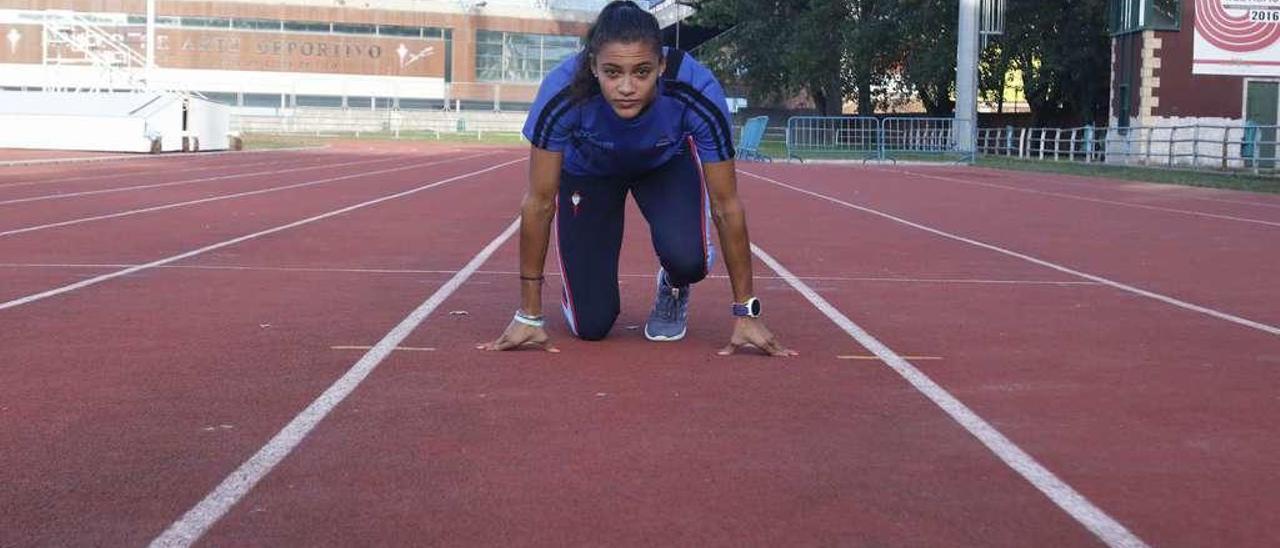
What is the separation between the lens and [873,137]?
40281 millimetres

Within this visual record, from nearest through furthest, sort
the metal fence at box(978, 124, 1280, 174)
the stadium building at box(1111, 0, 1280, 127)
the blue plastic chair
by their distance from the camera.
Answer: the metal fence at box(978, 124, 1280, 174)
the stadium building at box(1111, 0, 1280, 127)
the blue plastic chair

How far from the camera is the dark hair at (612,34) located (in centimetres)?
570

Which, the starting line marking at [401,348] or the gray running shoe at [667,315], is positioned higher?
the gray running shoe at [667,315]

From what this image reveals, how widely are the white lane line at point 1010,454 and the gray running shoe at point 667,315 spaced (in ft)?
2.61

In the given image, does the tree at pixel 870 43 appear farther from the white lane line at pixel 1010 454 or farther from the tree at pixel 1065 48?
the white lane line at pixel 1010 454

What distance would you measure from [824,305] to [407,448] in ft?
13.0

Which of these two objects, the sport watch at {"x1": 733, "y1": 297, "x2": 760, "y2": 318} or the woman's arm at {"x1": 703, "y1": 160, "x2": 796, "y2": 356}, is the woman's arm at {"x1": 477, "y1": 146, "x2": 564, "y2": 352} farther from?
the sport watch at {"x1": 733, "y1": 297, "x2": 760, "y2": 318}

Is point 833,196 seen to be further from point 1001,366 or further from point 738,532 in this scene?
point 738,532

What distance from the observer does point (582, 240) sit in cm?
648

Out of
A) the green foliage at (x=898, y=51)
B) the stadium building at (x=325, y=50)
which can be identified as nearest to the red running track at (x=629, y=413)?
A: the green foliage at (x=898, y=51)

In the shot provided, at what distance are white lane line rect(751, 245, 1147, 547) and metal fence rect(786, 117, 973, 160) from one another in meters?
33.3

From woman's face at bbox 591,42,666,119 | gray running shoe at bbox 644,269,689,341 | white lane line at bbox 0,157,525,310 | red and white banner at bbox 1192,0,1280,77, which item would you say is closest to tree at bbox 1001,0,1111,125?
red and white banner at bbox 1192,0,1280,77

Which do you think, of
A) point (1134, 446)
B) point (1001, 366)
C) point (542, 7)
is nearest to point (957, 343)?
point (1001, 366)

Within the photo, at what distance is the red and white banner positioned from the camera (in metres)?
37.0
